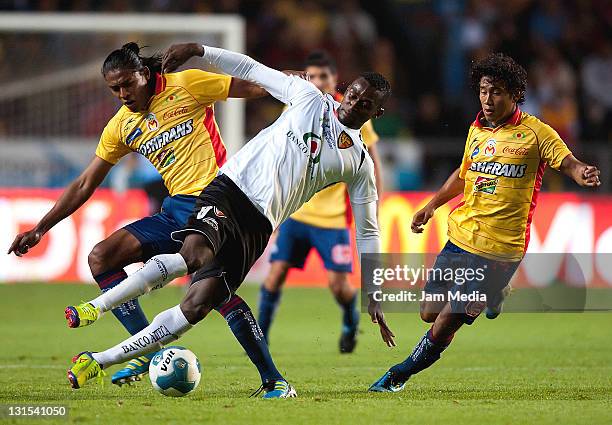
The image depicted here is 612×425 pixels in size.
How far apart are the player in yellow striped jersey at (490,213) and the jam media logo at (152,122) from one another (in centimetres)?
208

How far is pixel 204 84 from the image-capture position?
775 centimetres

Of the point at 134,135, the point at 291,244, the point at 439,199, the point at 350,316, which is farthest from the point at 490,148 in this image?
the point at 291,244

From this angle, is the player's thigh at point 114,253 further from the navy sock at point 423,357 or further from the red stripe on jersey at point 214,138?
the navy sock at point 423,357

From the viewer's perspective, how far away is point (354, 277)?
1514cm

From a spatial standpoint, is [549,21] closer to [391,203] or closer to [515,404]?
[391,203]

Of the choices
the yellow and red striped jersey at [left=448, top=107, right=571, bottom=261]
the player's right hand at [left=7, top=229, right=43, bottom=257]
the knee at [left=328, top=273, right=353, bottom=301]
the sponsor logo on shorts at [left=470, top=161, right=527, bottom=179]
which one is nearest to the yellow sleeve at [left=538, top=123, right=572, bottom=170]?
the yellow and red striped jersey at [left=448, top=107, right=571, bottom=261]

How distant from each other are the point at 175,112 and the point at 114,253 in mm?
1055

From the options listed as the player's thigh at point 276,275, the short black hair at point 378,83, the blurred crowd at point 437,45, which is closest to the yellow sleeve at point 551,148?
the short black hair at point 378,83

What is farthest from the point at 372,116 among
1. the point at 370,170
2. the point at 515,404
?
the point at 515,404

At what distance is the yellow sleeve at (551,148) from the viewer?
7.05 metres

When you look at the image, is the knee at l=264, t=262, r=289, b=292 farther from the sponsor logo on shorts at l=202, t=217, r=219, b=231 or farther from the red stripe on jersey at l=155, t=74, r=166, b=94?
the sponsor logo on shorts at l=202, t=217, r=219, b=231

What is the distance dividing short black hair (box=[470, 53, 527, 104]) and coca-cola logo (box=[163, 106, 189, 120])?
1957 mm

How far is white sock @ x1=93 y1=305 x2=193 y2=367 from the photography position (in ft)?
22.0

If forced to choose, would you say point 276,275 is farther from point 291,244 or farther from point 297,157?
point 297,157
